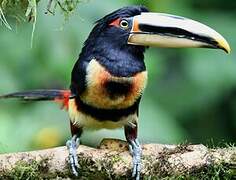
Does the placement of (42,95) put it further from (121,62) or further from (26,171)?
(26,171)

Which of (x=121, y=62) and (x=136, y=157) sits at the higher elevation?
(x=121, y=62)

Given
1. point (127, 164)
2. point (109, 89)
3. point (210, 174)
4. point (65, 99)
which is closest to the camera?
point (210, 174)

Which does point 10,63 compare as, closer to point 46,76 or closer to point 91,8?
point 46,76

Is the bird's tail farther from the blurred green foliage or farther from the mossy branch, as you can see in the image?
the mossy branch

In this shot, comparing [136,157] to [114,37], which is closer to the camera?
[136,157]

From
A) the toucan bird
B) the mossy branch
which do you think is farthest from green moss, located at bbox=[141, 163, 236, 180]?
the toucan bird

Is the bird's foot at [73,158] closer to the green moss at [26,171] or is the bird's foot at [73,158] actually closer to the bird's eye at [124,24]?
the green moss at [26,171]

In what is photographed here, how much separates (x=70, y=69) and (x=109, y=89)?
0.66m

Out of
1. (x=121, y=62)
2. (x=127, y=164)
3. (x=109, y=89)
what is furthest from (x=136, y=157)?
(x=121, y=62)

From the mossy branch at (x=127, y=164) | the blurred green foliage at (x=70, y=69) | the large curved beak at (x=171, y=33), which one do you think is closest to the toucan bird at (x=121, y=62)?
the large curved beak at (x=171, y=33)

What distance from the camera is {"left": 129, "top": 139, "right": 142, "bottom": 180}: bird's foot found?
3.10 meters

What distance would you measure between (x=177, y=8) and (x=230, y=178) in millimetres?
1671

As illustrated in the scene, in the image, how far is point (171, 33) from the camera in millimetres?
3381

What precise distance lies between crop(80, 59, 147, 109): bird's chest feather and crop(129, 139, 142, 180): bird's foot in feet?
0.57
